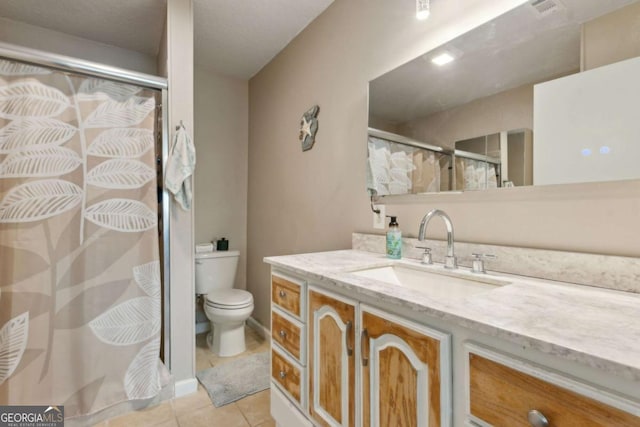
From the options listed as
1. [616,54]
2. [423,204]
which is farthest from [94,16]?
[616,54]

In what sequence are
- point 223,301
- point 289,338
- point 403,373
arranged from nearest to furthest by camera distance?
point 403,373 < point 289,338 < point 223,301

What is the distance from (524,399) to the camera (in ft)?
1.87

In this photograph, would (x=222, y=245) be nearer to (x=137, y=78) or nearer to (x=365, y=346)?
(x=137, y=78)

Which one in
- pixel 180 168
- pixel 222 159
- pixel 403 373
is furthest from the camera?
pixel 222 159

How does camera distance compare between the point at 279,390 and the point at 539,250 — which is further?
the point at 279,390

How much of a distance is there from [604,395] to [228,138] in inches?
116

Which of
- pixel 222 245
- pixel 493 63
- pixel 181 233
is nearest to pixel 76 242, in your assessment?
pixel 181 233

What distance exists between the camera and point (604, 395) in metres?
0.48

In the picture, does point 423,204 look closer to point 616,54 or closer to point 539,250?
point 539,250

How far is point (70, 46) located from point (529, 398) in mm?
3259

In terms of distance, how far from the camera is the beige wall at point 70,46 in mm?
2072

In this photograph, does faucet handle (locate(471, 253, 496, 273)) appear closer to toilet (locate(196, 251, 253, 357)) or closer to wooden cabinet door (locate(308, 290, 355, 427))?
wooden cabinet door (locate(308, 290, 355, 427))

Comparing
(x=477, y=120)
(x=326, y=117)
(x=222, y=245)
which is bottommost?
(x=222, y=245)

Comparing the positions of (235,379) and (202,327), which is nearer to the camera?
(235,379)
